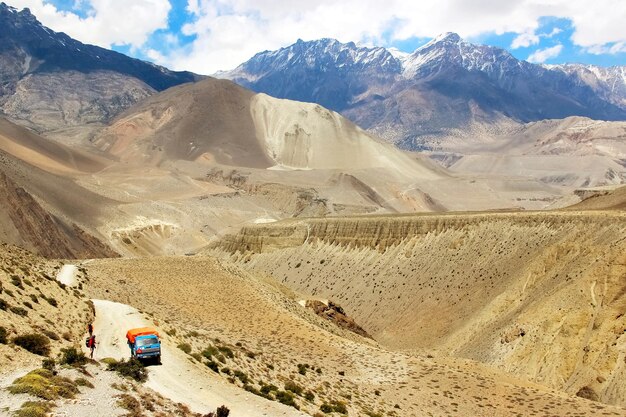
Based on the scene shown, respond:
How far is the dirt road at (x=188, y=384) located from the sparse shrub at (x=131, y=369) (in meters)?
0.26

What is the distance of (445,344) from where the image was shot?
148 feet

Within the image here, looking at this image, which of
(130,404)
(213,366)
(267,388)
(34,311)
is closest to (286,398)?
(267,388)

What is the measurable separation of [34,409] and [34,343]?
5638 millimetres

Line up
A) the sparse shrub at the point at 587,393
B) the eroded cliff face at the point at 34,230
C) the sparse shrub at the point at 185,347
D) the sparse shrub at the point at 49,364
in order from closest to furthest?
1. the sparse shrub at the point at 49,364
2. the sparse shrub at the point at 185,347
3. the sparse shrub at the point at 587,393
4. the eroded cliff face at the point at 34,230

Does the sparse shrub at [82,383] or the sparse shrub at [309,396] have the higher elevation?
the sparse shrub at [82,383]

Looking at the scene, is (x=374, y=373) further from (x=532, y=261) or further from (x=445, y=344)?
(x=532, y=261)

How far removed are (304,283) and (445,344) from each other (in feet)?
90.3

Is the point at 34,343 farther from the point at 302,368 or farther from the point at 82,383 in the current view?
the point at 302,368

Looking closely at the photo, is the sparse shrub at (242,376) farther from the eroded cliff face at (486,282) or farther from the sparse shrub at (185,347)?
the eroded cliff face at (486,282)

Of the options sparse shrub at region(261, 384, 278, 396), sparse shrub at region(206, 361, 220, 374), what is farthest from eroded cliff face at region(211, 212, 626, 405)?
sparse shrub at region(206, 361, 220, 374)

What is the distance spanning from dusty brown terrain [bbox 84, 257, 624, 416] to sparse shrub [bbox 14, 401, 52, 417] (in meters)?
8.71

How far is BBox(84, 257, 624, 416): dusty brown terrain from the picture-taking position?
2558 cm

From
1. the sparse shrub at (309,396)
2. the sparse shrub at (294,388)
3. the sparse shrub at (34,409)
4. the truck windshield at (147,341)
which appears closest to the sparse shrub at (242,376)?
the sparse shrub at (294,388)

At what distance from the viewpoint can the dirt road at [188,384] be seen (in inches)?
742
